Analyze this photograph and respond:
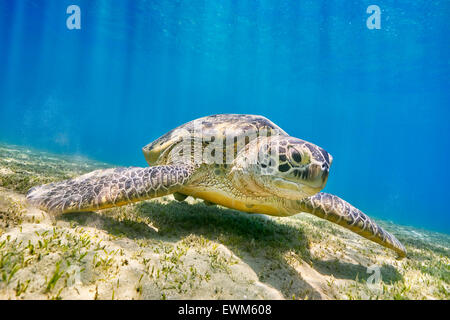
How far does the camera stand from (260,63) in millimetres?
54312

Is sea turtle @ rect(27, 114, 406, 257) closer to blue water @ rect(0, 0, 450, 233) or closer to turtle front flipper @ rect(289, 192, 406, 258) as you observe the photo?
turtle front flipper @ rect(289, 192, 406, 258)

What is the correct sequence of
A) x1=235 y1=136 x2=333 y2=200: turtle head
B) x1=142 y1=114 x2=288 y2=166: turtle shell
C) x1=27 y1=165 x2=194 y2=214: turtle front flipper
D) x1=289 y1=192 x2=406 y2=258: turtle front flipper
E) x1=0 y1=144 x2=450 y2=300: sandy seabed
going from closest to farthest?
x1=0 y1=144 x2=450 y2=300: sandy seabed
x1=235 y1=136 x2=333 y2=200: turtle head
x1=27 y1=165 x2=194 y2=214: turtle front flipper
x1=289 y1=192 x2=406 y2=258: turtle front flipper
x1=142 y1=114 x2=288 y2=166: turtle shell

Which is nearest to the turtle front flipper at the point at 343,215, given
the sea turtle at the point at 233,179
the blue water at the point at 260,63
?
the sea turtle at the point at 233,179

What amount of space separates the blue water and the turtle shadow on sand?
29149 millimetres

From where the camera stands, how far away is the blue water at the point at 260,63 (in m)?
31.0

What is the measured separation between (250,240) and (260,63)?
189 feet

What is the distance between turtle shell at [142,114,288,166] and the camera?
3809 millimetres

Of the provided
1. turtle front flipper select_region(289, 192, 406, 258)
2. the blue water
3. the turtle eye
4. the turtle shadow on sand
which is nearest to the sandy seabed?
the turtle shadow on sand

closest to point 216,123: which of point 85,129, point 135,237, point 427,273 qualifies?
point 135,237

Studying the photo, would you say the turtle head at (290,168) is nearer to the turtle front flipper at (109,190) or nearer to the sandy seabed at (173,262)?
the sandy seabed at (173,262)

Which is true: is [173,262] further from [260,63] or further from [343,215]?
[260,63]

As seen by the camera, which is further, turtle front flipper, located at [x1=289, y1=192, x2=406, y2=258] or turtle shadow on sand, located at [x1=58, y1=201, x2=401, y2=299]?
turtle front flipper, located at [x1=289, y1=192, x2=406, y2=258]

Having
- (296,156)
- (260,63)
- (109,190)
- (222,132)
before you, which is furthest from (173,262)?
(260,63)

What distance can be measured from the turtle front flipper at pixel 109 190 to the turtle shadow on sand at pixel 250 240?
0.22 m
